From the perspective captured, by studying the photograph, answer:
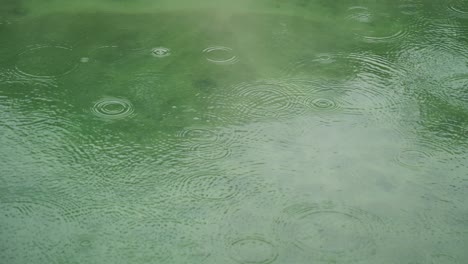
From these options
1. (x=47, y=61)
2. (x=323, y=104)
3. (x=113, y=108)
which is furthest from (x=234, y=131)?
(x=47, y=61)

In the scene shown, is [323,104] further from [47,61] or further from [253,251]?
[47,61]

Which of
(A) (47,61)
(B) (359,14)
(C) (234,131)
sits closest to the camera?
(C) (234,131)

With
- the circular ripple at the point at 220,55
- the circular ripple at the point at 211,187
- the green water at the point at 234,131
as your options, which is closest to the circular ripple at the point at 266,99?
the green water at the point at 234,131

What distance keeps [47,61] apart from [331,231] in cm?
170

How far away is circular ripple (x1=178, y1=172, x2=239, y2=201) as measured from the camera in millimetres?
2625

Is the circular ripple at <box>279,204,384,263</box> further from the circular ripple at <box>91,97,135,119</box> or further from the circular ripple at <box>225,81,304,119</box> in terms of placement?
the circular ripple at <box>91,97,135,119</box>

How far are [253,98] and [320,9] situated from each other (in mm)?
985

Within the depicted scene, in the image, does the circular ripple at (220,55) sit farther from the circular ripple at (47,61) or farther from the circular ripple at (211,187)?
the circular ripple at (211,187)

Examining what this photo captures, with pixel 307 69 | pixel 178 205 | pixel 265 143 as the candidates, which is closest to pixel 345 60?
pixel 307 69

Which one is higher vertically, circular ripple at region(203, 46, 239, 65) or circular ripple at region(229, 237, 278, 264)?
circular ripple at region(203, 46, 239, 65)

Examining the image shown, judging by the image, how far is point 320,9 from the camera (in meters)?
3.88

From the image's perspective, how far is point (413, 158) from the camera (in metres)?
2.81

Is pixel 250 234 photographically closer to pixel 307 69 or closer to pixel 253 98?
pixel 253 98

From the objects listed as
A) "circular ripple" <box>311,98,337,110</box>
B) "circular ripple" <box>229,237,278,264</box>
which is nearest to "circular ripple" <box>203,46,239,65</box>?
"circular ripple" <box>311,98,337,110</box>
